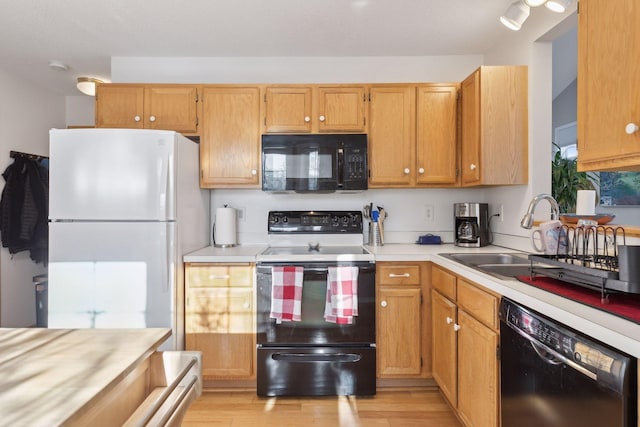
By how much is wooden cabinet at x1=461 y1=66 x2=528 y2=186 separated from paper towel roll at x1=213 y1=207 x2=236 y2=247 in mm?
1812

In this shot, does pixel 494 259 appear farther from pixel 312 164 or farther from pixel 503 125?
pixel 312 164

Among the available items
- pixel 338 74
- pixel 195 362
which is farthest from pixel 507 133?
pixel 195 362

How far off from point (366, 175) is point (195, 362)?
1975mm

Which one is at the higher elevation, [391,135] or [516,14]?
[516,14]

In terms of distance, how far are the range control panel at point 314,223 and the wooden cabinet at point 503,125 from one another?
0.99 meters

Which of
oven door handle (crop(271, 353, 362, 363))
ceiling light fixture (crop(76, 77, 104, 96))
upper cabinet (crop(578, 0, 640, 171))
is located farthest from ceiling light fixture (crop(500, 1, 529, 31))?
ceiling light fixture (crop(76, 77, 104, 96))

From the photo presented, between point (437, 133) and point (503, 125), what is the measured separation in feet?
1.56

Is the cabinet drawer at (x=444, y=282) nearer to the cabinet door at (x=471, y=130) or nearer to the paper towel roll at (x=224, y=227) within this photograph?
the cabinet door at (x=471, y=130)

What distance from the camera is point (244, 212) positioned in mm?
3070

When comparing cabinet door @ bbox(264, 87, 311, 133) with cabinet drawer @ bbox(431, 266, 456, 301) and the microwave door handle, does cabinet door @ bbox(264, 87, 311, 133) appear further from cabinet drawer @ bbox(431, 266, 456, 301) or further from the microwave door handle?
cabinet drawer @ bbox(431, 266, 456, 301)

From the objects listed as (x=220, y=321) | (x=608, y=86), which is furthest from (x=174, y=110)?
(x=608, y=86)

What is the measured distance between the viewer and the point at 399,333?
2453 mm

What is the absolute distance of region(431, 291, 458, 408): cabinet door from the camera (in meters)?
2.06

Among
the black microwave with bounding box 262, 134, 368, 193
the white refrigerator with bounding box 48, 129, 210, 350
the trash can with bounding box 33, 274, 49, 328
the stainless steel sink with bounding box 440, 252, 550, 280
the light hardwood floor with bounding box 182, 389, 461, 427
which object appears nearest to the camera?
the stainless steel sink with bounding box 440, 252, 550, 280
